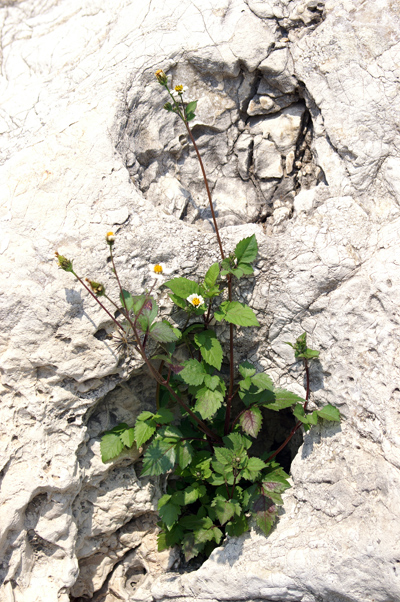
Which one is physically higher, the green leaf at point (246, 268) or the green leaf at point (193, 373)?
the green leaf at point (246, 268)

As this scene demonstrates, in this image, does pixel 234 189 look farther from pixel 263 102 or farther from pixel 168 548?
pixel 168 548

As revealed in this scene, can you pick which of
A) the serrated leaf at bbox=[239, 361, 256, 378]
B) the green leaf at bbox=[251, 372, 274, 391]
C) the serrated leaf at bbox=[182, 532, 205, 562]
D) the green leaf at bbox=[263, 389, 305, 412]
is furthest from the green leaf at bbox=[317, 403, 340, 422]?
the serrated leaf at bbox=[182, 532, 205, 562]

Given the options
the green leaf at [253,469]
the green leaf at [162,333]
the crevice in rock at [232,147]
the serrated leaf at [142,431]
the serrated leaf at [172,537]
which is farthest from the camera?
the crevice in rock at [232,147]

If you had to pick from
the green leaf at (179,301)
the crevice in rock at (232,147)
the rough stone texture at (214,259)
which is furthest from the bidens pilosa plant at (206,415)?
the crevice in rock at (232,147)

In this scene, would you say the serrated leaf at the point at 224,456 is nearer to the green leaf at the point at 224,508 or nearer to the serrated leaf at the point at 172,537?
the green leaf at the point at 224,508

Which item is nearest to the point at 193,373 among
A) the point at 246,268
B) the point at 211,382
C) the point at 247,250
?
the point at 211,382

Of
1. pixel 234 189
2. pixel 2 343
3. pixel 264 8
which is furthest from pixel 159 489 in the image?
pixel 264 8

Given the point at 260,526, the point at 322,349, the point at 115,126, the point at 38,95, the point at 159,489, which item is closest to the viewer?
the point at 260,526
